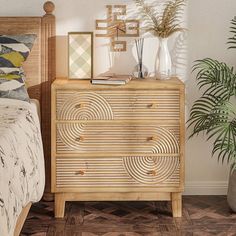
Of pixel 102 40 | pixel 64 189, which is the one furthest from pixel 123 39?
pixel 64 189

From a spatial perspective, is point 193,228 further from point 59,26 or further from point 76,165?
point 59,26

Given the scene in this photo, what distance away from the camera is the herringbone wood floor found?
12.1 feet

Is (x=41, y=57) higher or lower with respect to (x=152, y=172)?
higher

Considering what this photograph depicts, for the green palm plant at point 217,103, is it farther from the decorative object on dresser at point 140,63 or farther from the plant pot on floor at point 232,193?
the decorative object on dresser at point 140,63

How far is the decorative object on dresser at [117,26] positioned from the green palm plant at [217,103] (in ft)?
1.56

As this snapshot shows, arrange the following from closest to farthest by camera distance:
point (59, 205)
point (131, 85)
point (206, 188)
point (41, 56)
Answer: point (131, 85) → point (59, 205) → point (41, 56) → point (206, 188)

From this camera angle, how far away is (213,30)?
166 inches

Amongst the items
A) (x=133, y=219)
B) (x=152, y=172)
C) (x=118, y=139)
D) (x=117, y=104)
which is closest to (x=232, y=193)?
(x=152, y=172)

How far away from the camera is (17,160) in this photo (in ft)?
9.77

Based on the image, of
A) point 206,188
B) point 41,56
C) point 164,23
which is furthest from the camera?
point 206,188

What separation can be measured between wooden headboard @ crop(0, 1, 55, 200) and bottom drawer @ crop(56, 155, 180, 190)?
1.22 feet

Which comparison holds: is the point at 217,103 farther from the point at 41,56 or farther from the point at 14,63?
the point at 14,63

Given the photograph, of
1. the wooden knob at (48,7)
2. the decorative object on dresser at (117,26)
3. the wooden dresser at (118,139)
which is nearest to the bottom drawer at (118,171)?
the wooden dresser at (118,139)

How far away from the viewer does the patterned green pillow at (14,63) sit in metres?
3.73
